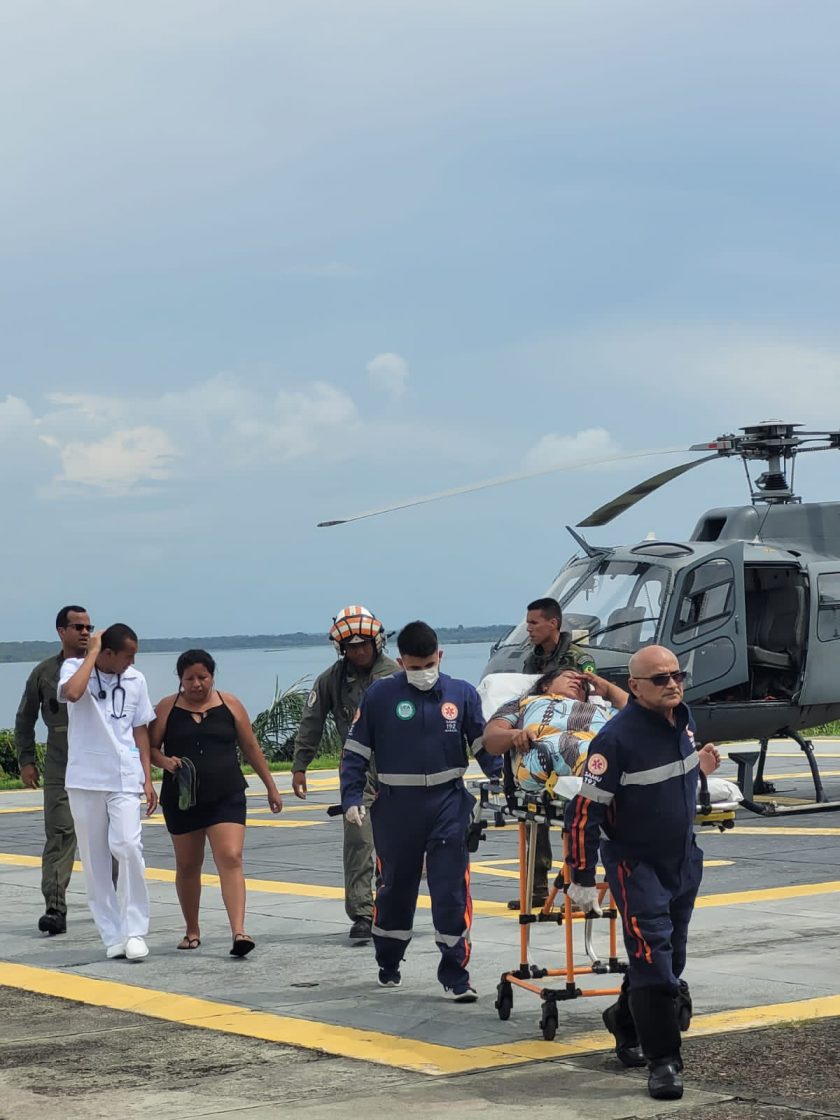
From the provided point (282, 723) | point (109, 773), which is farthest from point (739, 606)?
point (282, 723)

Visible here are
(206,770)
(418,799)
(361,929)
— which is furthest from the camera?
(361,929)

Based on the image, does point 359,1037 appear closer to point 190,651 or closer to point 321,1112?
point 321,1112

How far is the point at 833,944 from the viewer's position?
8.98 m

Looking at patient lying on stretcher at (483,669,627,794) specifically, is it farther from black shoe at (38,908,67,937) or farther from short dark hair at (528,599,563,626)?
black shoe at (38,908,67,937)

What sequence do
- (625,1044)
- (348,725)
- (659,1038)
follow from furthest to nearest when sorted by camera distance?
(348,725) → (625,1044) → (659,1038)

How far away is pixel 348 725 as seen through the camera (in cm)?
1045

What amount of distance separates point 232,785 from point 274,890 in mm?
2555

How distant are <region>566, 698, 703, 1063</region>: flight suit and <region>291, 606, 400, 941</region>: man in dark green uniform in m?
3.48

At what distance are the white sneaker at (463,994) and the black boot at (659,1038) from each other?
65.4 inches

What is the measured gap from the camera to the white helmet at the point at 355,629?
9930 mm

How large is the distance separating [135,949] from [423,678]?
248cm

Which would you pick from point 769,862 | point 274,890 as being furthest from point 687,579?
point 274,890

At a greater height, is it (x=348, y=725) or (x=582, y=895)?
(x=348, y=725)

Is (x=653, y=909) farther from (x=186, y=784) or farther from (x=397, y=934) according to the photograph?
(x=186, y=784)
